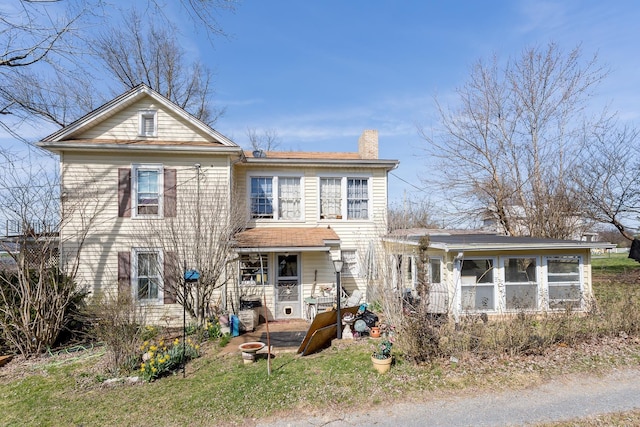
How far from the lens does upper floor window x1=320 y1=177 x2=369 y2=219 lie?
42.5 feet

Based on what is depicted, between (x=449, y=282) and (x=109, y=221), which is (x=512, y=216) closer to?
(x=449, y=282)

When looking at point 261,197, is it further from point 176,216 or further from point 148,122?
point 148,122

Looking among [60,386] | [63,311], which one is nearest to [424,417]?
[60,386]

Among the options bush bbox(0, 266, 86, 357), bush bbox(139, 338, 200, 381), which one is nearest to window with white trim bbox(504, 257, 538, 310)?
bush bbox(139, 338, 200, 381)

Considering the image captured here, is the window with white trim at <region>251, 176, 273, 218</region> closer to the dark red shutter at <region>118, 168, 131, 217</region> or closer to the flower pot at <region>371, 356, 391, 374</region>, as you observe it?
the dark red shutter at <region>118, 168, 131, 217</region>

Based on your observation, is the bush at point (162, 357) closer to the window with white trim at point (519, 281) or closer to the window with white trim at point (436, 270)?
the window with white trim at point (436, 270)

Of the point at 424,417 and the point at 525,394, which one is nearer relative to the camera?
the point at 424,417

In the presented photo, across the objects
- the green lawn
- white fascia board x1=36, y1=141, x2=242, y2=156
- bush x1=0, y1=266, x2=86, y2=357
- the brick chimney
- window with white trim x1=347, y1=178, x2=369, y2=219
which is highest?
the brick chimney

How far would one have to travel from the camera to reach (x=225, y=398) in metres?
5.81

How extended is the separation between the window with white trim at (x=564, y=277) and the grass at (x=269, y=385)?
3088 mm

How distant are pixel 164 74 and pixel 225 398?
22.1 meters

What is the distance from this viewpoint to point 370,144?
13.9 metres

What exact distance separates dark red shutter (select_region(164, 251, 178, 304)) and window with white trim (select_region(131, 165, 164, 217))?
1.65 metres

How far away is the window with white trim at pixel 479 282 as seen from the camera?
404 inches
